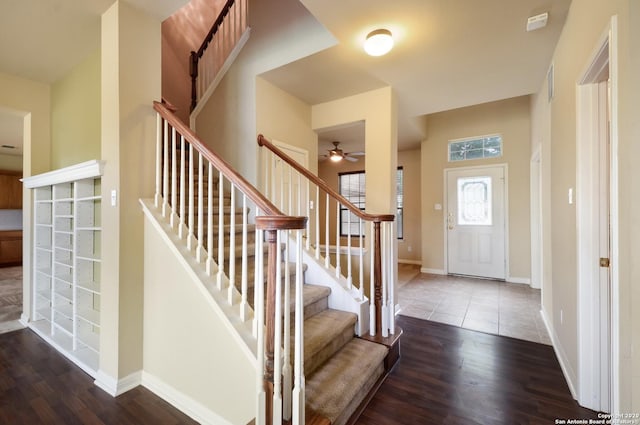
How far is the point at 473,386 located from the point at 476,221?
3.81 meters

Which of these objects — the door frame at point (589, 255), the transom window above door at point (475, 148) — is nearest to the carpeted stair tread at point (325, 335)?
the door frame at point (589, 255)

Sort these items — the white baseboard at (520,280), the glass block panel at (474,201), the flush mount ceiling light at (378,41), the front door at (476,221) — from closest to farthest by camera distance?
the flush mount ceiling light at (378,41)
the white baseboard at (520,280)
the front door at (476,221)
the glass block panel at (474,201)

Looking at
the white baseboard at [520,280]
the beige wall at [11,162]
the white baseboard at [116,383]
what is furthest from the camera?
the beige wall at [11,162]

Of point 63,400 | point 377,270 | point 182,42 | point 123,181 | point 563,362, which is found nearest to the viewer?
point 63,400

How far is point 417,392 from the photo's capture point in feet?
6.47

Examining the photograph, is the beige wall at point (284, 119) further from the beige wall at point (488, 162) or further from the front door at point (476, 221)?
the front door at point (476, 221)

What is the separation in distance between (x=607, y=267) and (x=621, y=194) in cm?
76

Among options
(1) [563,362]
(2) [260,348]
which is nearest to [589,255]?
(1) [563,362]

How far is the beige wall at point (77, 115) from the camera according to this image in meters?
2.61

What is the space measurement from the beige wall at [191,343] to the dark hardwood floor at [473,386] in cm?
82

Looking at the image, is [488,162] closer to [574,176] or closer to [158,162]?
[574,176]

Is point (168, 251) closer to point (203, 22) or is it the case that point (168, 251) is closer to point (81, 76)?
point (81, 76)

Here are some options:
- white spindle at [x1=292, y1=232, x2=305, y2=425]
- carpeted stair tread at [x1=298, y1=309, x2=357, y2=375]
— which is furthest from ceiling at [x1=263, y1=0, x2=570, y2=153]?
carpeted stair tread at [x1=298, y1=309, x2=357, y2=375]

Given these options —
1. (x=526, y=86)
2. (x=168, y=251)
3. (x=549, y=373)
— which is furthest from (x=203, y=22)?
(x=549, y=373)
